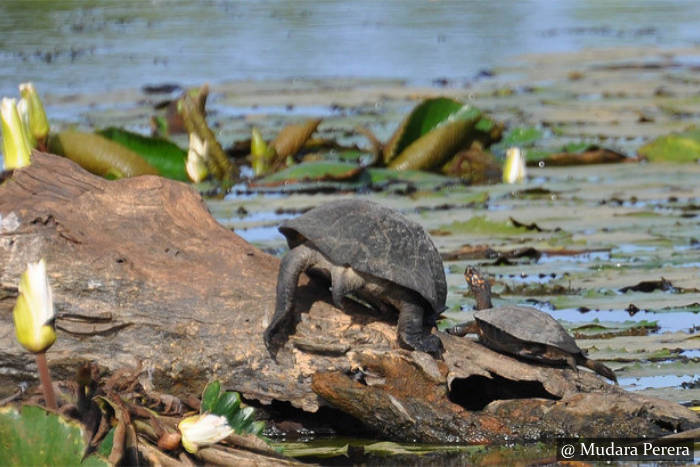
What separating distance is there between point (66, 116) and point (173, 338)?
7708mm

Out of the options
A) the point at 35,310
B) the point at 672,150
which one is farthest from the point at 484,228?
the point at 35,310

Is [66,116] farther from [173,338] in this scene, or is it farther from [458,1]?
[458,1]

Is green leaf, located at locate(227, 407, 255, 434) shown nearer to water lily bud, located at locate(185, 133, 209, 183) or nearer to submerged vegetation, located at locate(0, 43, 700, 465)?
submerged vegetation, located at locate(0, 43, 700, 465)

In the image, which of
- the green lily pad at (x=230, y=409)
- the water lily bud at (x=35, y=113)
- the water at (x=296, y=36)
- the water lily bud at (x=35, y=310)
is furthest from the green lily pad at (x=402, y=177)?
the water at (x=296, y=36)

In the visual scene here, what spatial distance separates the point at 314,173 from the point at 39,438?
467 centimetres

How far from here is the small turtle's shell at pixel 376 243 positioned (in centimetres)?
388

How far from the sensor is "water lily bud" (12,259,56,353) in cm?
280

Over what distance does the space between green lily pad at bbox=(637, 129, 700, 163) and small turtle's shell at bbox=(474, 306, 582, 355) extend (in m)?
4.37

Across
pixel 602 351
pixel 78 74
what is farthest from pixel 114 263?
pixel 78 74

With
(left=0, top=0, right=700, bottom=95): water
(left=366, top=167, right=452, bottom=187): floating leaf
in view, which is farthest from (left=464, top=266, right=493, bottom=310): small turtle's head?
(left=0, top=0, right=700, bottom=95): water

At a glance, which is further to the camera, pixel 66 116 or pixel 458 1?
pixel 458 1

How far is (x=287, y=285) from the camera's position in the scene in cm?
389

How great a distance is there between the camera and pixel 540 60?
15.0 m

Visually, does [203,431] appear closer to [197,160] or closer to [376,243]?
[376,243]
